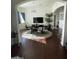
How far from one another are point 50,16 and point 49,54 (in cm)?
77

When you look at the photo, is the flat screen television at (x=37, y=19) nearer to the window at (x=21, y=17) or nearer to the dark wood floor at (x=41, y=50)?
the window at (x=21, y=17)

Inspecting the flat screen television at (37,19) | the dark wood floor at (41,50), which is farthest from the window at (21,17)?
the dark wood floor at (41,50)

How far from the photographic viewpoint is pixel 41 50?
2012 millimetres

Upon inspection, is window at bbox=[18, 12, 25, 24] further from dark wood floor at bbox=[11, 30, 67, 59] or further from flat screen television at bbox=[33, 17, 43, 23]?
dark wood floor at bbox=[11, 30, 67, 59]

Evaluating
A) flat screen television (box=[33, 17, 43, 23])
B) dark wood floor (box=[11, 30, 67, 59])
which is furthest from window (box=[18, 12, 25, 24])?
dark wood floor (box=[11, 30, 67, 59])

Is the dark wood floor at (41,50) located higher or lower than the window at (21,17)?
lower

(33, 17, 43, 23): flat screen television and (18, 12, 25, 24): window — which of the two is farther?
(33, 17, 43, 23): flat screen television

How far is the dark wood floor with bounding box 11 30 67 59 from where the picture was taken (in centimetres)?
177

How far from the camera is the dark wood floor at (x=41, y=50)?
5.82 feet
